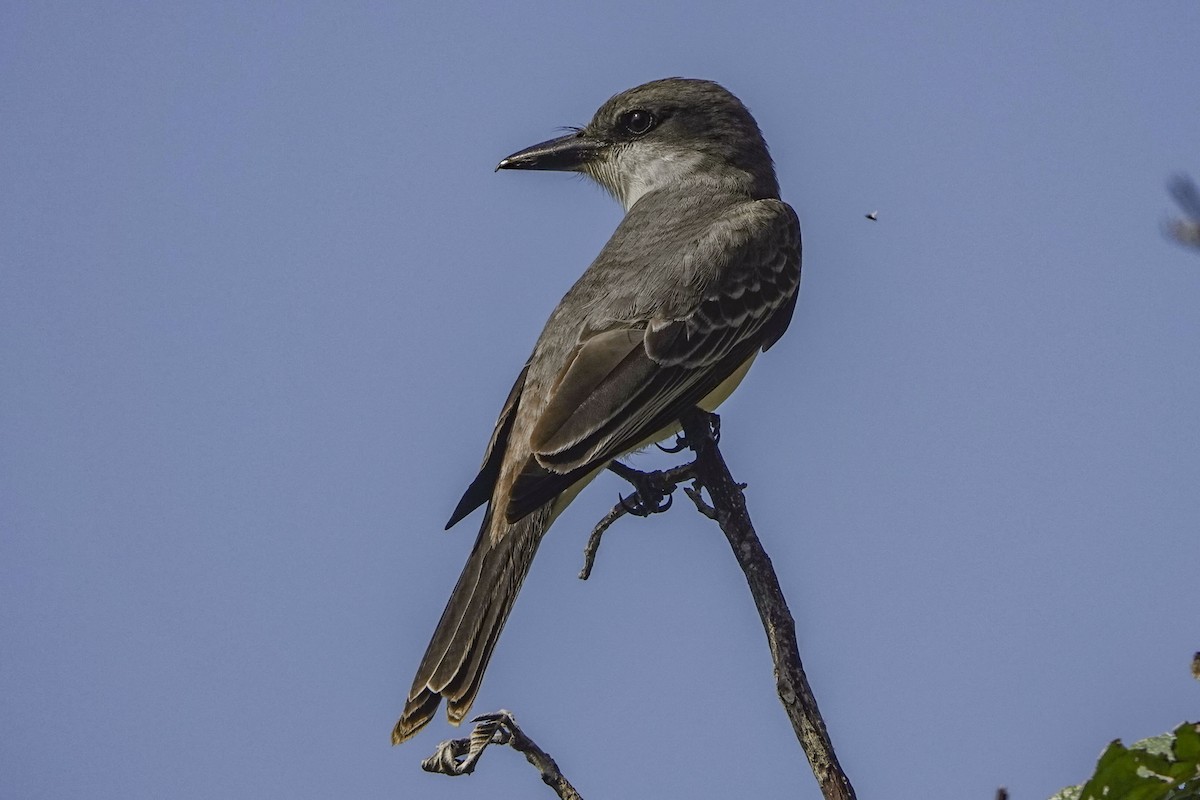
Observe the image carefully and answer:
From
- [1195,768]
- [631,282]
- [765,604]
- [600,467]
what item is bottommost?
[1195,768]

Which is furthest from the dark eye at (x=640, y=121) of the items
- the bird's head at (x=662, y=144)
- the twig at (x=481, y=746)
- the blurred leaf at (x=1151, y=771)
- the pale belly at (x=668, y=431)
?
the blurred leaf at (x=1151, y=771)

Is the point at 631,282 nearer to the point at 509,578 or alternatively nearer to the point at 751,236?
the point at 751,236

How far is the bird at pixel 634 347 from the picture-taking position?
20.4 ft

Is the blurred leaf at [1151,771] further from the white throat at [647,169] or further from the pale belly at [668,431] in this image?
the white throat at [647,169]

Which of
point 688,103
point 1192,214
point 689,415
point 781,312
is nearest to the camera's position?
point 1192,214

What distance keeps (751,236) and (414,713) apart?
11.1 feet

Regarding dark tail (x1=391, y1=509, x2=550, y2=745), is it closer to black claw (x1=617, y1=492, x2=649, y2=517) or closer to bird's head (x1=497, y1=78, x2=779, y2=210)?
black claw (x1=617, y1=492, x2=649, y2=517)

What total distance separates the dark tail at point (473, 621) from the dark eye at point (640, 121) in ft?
11.7

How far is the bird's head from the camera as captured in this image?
30.1 ft

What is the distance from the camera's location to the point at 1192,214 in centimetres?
205

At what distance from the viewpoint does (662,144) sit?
932 centimetres

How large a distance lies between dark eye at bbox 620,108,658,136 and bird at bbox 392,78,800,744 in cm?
11

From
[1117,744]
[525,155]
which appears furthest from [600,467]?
[1117,744]

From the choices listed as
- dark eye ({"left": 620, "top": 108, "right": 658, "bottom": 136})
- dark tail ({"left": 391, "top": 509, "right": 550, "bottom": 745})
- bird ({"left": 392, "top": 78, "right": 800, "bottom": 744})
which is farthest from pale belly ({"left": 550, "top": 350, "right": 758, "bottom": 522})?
dark eye ({"left": 620, "top": 108, "right": 658, "bottom": 136})
